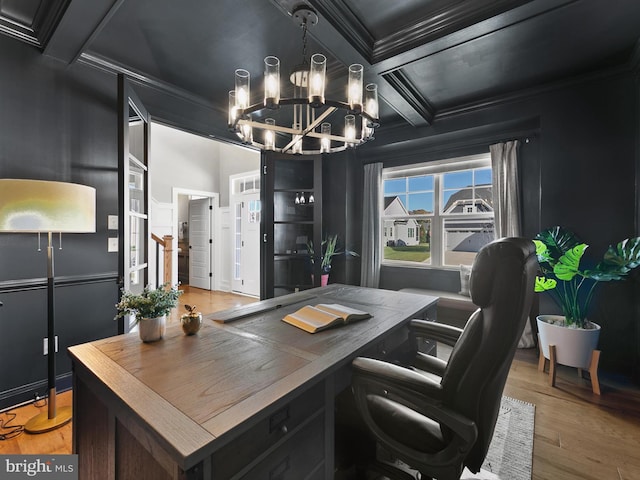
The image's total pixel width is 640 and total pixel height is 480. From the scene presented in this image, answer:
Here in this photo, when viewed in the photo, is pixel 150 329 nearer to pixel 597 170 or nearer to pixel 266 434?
pixel 266 434

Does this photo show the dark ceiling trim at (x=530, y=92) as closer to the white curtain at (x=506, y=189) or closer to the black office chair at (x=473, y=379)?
the white curtain at (x=506, y=189)

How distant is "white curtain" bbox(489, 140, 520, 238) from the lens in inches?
125

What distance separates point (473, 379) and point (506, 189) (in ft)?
9.73

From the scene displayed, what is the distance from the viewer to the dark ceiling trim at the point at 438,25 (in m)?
1.71

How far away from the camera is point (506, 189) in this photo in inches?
128

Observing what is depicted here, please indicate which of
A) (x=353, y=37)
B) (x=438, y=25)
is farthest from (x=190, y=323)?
(x=438, y=25)

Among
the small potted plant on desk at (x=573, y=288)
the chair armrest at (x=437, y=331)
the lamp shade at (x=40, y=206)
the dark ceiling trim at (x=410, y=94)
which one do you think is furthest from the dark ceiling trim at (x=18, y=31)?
the small potted plant on desk at (x=573, y=288)

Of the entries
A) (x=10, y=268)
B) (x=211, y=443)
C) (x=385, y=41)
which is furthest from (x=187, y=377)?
(x=385, y=41)

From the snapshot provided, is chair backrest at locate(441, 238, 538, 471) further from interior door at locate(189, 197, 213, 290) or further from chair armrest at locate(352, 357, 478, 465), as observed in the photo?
interior door at locate(189, 197, 213, 290)

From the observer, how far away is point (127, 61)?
2.38 m

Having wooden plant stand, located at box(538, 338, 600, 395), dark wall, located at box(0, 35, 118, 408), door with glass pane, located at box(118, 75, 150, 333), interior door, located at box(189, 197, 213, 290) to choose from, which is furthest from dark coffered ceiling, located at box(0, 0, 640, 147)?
interior door, located at box(189, 197, 213, 290)

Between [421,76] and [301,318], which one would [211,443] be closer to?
[301,318]

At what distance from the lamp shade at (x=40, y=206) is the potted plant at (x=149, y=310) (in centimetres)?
87

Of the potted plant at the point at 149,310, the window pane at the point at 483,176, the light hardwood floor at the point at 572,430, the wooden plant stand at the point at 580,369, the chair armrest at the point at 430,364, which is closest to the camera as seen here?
the potted plant at the point at 149,310
